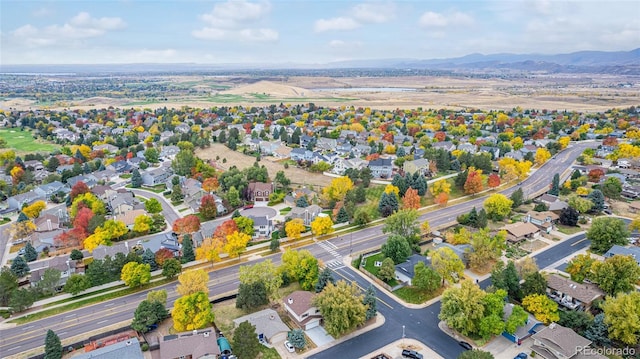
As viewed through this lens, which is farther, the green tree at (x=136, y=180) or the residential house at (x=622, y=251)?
the green tree at (x=136, y=180)

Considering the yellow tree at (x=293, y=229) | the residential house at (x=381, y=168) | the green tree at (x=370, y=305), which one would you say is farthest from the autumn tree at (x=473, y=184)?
the green tree at (x=370, y=305)

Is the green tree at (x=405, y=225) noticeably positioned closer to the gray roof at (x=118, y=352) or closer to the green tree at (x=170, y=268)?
the green tree at (x=170, y=268)

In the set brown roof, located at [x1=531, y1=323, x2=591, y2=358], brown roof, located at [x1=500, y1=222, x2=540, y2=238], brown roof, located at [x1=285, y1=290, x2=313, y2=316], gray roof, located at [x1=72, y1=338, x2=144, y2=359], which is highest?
brown roof, located at [x1=500, y1=222, x2=540, y2=238]

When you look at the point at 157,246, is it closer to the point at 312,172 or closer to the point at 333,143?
the point at 312,172

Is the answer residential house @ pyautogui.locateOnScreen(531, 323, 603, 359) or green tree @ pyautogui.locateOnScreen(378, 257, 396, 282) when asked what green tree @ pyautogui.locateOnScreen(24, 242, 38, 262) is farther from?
residential house @ pyautogui.locateOnScreen(531, 323, 603, 359)

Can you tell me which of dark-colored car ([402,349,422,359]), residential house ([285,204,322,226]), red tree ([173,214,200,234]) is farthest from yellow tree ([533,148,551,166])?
red tree ([173,214,200,234])

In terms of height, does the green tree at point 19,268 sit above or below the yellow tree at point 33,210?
below

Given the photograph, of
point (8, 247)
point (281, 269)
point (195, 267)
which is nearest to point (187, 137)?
point (8, 247)
